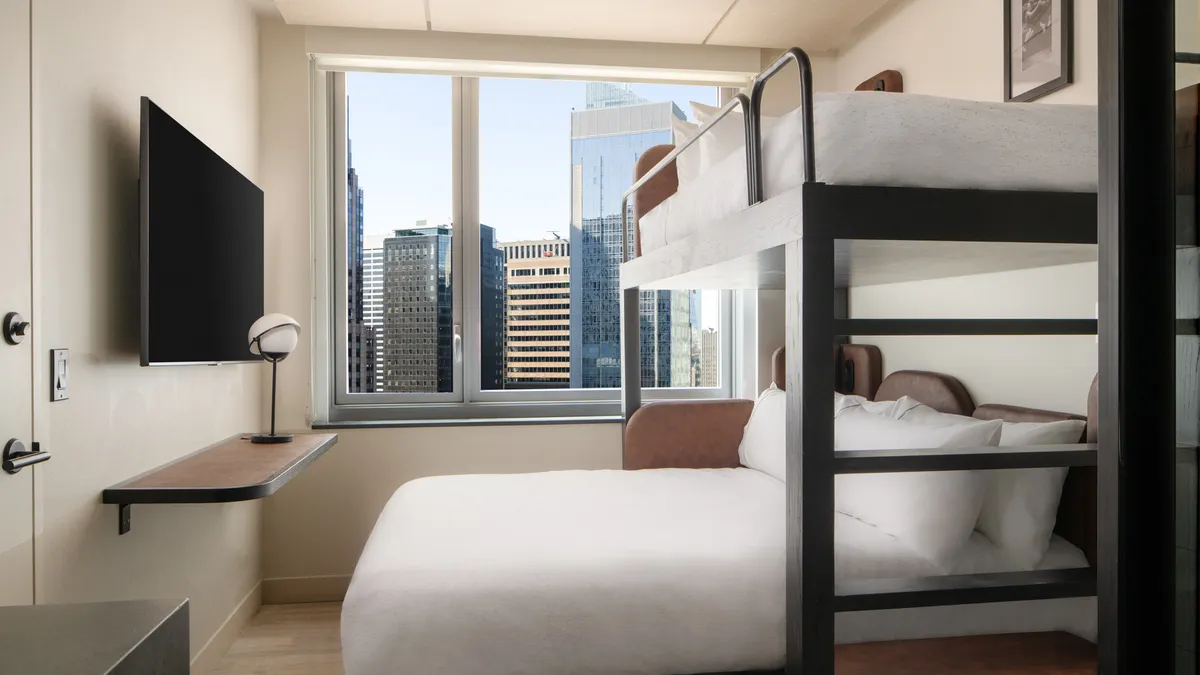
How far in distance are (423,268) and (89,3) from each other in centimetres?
176

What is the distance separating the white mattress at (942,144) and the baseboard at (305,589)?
98.5 inches

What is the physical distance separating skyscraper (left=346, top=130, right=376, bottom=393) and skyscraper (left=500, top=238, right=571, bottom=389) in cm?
63

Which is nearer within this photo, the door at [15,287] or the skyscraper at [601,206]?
the door at [15,287]

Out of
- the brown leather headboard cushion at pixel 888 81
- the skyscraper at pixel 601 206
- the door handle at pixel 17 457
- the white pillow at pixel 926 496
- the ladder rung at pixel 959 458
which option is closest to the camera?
the door handle at pixel 17 457

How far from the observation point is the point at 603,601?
146cm

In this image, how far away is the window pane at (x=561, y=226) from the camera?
3424 millimetres

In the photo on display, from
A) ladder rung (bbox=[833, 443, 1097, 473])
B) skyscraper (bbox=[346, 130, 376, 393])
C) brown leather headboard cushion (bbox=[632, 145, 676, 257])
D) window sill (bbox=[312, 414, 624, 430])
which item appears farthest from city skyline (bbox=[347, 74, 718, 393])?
ladder rung (bbox=[833, 443, 1097, 473])

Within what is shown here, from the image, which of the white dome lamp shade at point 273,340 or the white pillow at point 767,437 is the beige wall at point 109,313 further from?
the white pillow at point 767,437

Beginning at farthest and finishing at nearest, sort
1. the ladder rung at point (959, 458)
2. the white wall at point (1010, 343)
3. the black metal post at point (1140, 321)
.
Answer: the white wall at point (1010, 343) → the ladder rung at point (959, 458) → the black metal post at point (1140, 321)

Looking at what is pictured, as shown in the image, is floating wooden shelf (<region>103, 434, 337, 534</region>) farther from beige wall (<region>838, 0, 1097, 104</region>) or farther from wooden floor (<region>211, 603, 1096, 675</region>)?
beige wall (<region>838, 0, 1097, 104</region>)

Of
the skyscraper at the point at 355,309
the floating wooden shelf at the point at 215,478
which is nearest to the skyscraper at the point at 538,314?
the skyscraper at the point at 355,309

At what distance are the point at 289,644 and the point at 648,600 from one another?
5.71 feet

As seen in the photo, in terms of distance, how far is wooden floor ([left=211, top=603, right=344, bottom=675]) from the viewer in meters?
2.40

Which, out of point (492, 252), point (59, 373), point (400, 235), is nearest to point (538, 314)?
point (492, 252)
